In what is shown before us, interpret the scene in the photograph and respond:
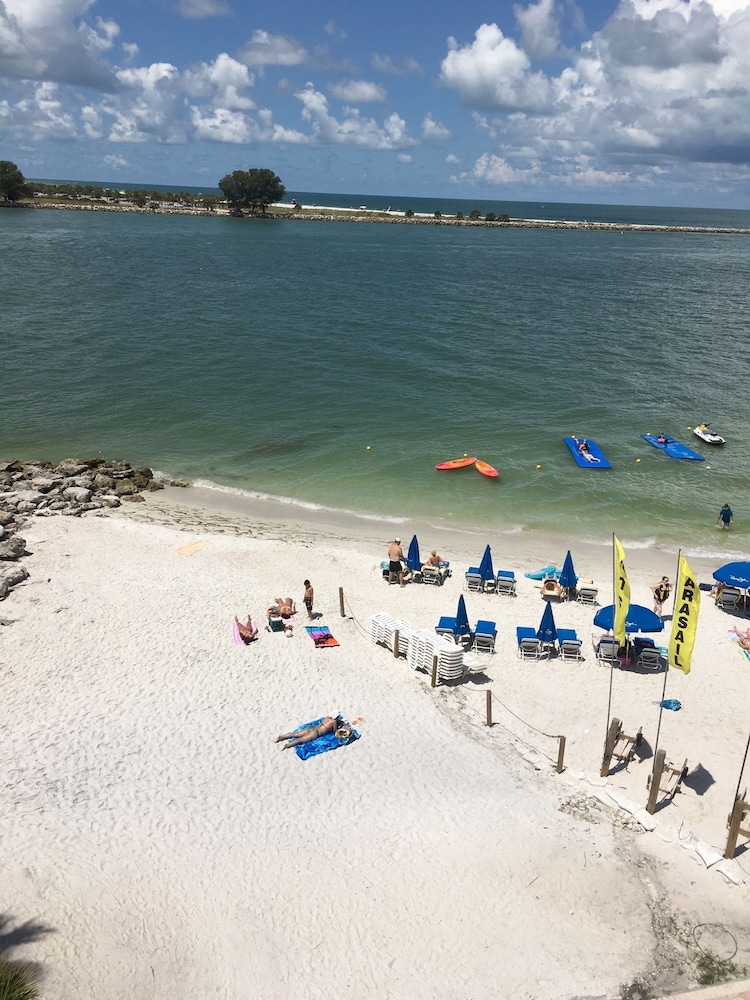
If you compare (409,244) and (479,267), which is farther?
(409,244)

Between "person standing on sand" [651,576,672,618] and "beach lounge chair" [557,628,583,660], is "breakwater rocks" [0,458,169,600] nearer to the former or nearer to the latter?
"beach lounge chair" [557,628,583,660]

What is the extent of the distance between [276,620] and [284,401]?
954 inches

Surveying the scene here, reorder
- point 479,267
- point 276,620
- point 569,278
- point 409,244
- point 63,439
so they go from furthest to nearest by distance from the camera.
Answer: point 409,244 < point 479,267 < point 569,278 < point 63,439 < point 276,620

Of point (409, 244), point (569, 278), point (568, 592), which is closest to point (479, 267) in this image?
point (569, 278)

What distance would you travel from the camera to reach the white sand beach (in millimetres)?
9797

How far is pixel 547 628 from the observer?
1709 centimetres

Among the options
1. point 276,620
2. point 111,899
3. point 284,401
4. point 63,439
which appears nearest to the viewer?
point 111,899

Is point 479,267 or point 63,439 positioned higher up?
point 479,267

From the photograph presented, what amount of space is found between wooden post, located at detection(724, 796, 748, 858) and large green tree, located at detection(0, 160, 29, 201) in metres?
170

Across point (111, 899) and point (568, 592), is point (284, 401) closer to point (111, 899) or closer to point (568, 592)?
point (568, 592)

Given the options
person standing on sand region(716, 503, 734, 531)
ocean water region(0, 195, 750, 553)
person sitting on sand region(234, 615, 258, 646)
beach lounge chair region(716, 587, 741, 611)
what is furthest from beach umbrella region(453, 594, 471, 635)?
person standing on sand region(716, 503, 734, 531)

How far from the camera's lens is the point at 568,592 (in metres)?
20.4

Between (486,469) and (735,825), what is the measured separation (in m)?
20.5

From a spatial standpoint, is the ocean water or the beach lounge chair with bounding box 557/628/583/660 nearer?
the beach lounge chair with bounding box 557/628/583/660
